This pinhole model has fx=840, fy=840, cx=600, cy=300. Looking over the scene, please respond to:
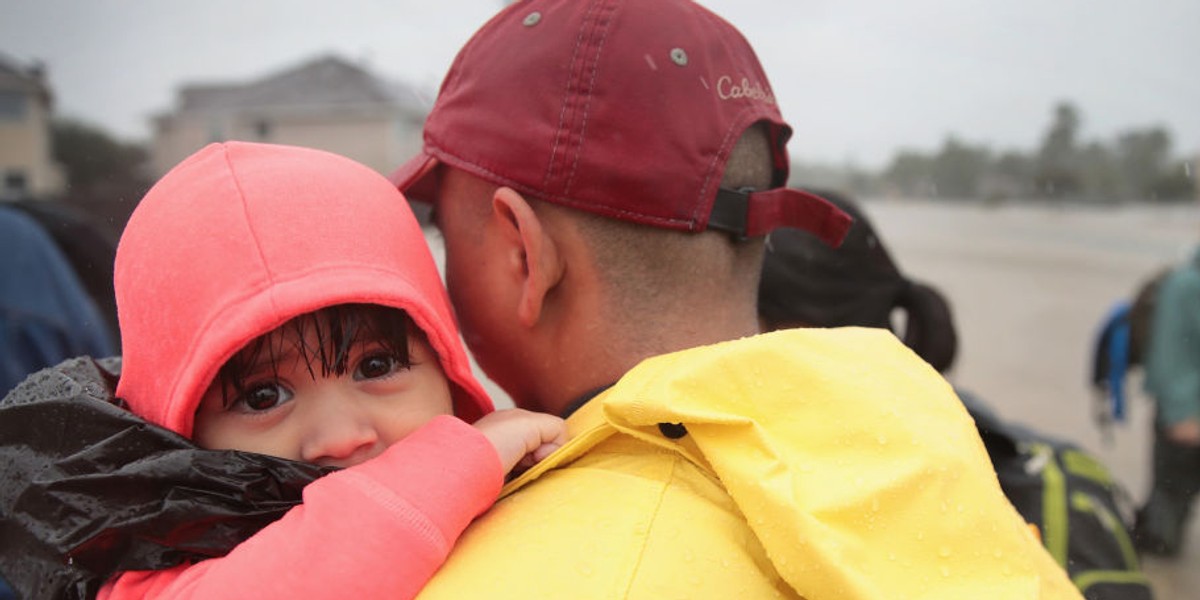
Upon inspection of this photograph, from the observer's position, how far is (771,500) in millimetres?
884

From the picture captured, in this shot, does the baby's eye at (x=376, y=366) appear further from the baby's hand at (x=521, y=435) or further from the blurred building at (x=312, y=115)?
the blurred building at (x=312, y=115)

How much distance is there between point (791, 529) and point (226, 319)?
2.39 ft

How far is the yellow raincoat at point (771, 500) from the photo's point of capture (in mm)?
877

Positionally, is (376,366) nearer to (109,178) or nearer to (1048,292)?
(109,178)

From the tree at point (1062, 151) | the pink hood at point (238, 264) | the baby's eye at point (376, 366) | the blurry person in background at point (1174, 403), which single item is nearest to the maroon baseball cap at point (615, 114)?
the pink hood at point (238, 264)

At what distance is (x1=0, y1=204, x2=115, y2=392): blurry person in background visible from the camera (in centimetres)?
244

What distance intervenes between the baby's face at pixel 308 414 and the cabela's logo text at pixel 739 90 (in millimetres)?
623

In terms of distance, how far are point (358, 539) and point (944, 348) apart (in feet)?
6.03

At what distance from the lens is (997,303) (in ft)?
39.8

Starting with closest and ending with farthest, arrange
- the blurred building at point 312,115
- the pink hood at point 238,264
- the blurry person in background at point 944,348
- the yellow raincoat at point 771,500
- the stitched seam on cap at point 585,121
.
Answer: the yellow raincoat at point 771,500, the pink hood at point 238,264, the stitched seam on cap at point 585,121, the blurred building at point 312,115, the blurry person in background at point 944,348

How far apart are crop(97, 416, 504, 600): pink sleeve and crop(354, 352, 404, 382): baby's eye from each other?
17cm

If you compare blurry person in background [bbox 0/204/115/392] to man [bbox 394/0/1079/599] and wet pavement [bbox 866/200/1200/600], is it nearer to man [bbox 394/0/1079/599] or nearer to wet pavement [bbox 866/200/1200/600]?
man [bbox 394/0/1079/599]

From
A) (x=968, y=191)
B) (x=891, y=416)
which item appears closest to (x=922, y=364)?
(x=891, y=416)

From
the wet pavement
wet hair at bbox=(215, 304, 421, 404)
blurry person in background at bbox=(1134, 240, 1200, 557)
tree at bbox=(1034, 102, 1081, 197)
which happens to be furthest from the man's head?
tree at bbox=(1034, 102, 1081, 197)
